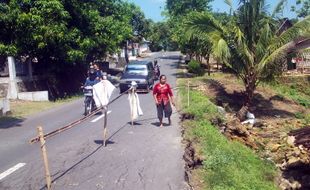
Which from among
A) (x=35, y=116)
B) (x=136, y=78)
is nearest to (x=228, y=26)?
(x=136, y=78)

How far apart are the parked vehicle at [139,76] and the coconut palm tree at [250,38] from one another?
6.25 meters

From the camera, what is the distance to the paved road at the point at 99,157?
349 inches

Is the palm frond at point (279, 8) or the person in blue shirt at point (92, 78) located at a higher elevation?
the palm frond at point (279, 8)

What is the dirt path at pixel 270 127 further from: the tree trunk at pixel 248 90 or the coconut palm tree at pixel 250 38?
the coconut palm tree at pixel 250 38

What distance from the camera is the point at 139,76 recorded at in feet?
92.6

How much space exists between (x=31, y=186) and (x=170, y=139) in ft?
17.5

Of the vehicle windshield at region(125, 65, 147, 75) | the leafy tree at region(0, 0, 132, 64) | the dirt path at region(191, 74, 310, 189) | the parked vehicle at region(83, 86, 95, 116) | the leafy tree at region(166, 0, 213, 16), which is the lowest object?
the dirt path at region(191, 74, 310, 189)

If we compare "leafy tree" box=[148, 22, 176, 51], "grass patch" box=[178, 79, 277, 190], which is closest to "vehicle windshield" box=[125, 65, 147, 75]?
"grass patch" box=[178, 79, 277, 190]

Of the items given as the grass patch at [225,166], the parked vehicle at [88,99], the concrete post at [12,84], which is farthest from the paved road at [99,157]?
the concrete post at [12,84]

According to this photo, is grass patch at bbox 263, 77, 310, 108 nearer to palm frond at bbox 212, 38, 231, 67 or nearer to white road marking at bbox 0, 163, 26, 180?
palm frond at bbox 212, 38, 231, 67

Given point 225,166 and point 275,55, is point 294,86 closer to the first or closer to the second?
point 275,55

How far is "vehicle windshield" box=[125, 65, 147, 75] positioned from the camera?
95.6 ft

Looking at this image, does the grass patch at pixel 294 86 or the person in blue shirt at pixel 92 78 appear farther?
the grass patch at pixel 294 86

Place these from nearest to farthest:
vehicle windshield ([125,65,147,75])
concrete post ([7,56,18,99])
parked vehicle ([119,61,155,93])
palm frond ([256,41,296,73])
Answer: palm frond ([256,41,296,73]) < concrete post ([7,56,18,99]) < parked vehicle ([119,61,155,93]) < vehicle windshield ([125,65,147,75])
